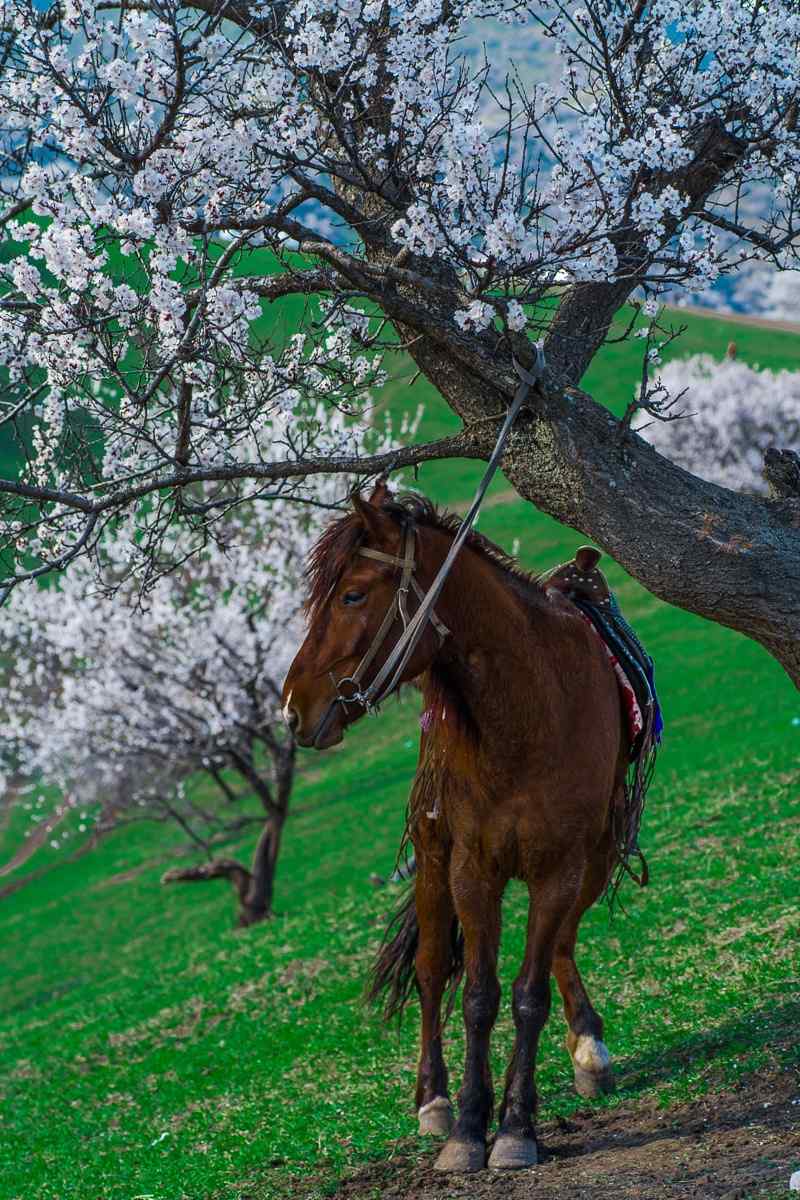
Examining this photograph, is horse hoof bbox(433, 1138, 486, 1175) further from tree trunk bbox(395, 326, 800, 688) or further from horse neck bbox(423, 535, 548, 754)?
tree trunk bbox(395, 326, 800, 688)

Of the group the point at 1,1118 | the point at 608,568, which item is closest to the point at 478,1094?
the point at 1,1118

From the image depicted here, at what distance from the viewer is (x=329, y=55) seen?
6.45 m

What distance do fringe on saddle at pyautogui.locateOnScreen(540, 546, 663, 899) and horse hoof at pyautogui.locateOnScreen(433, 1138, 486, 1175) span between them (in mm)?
1971

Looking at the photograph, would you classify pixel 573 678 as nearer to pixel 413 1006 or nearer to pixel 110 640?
pixel 413 1006

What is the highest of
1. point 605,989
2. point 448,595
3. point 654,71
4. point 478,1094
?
point 654,71

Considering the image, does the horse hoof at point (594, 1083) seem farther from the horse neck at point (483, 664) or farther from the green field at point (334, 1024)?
the horse neck at point (483, 664)

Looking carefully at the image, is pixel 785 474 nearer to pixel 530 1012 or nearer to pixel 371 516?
pixel 371 516

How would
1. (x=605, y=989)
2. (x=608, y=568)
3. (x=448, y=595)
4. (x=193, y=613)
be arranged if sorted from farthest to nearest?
(x=608, y=568), (x=193, y=613), (x=605, y=989), (x=448, y=595)

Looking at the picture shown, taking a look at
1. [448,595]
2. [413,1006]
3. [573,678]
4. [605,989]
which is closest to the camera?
[448,595]

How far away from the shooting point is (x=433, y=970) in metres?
7.83

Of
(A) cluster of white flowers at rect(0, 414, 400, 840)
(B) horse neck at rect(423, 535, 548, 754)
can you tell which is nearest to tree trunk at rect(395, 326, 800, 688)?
(B) horse neck at rect(423, 535, 548, 754)

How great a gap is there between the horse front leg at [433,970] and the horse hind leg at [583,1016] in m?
0.69

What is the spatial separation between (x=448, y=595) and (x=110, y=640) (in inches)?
728

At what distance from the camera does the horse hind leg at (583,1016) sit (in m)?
7.67
